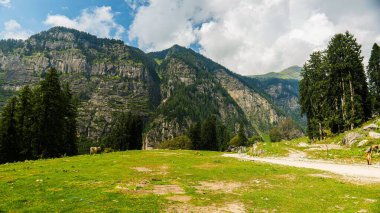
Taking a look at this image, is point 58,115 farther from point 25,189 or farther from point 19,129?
point 25,189

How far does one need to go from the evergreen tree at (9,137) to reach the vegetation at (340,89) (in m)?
70.2

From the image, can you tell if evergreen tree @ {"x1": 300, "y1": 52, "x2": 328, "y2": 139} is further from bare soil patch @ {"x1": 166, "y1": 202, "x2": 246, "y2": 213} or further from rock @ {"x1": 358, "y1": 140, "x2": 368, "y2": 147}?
bare soil patch @ {"x1": 166, "y1": 202, "x2": 246, "y2": 213}

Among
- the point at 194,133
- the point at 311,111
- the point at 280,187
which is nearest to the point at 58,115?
the point at 280,187

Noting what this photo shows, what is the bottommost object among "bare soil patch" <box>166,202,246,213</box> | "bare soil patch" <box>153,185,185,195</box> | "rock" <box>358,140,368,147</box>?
"bare soil patch" <box>166,202,246,213</box>

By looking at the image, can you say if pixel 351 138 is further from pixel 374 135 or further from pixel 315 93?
pixel 315 93

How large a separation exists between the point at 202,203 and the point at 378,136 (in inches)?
1680

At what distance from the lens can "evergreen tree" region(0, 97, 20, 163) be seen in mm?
62406

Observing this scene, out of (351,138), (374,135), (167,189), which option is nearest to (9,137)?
(167,189)

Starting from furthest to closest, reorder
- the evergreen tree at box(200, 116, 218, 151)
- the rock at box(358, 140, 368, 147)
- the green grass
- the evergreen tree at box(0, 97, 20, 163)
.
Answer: the evergreen tree at box(200, 116, 218, 151), the evergreen tree at box(0, 97, 20, 163), the rock at box(358, 140, 368, 147), the green grass

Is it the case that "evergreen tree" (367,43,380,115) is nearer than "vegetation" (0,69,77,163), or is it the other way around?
"vegetation" (0,69,77,163)

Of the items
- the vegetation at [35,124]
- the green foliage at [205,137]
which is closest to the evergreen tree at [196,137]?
the green foliage at [205,137]

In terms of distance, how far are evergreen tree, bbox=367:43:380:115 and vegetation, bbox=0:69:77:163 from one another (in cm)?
8310

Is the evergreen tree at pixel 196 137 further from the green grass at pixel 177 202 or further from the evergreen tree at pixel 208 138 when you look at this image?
the green grass at pixel 177 202

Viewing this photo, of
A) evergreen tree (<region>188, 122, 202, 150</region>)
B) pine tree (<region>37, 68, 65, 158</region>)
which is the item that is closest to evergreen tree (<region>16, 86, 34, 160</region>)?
pine tree (<region>37, 68, 65, 158</region>)
